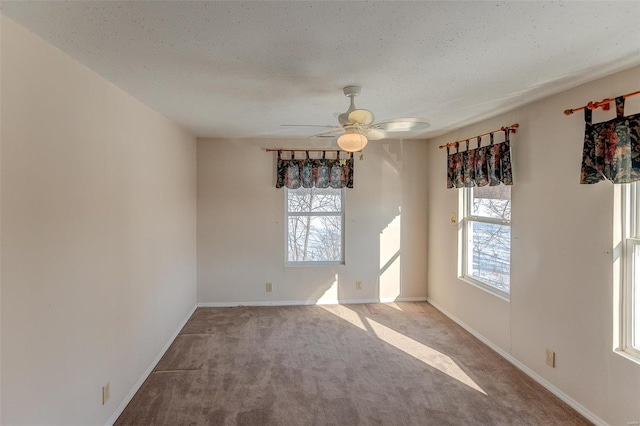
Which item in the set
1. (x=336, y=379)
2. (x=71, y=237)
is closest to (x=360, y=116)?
(x=71, y=237)

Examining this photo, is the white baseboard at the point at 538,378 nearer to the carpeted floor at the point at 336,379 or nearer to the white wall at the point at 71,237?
the carpeted floor at the point at 336,379

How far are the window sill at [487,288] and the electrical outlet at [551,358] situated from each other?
605 millimetres

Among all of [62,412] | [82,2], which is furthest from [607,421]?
[82,2]

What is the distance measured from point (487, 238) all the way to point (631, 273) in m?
1.59

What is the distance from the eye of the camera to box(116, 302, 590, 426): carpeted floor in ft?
8.01

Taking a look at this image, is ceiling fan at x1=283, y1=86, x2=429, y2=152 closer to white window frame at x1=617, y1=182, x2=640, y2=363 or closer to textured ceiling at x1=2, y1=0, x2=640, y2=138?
textured ceiling at x1=2, y1=0, x2=640, y2=138

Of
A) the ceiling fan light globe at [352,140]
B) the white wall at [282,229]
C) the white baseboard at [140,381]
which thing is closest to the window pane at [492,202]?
the white wall at [282,229]

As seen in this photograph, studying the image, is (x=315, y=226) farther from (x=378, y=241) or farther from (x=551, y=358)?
(x=551, y=358)

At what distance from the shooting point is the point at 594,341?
7.82ft

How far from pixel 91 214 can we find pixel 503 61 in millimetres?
2673

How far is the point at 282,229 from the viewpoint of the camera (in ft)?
16.1

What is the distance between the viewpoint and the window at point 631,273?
7.20ft

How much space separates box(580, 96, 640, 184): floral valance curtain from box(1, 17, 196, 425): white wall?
323 cm

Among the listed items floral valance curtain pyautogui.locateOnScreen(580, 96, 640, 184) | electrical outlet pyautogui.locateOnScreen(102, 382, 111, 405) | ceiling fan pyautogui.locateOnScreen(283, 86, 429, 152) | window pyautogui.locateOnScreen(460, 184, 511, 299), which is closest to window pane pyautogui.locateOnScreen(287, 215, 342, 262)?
window pyautogui.locateOnScreen(460, 184, 511, 299)
